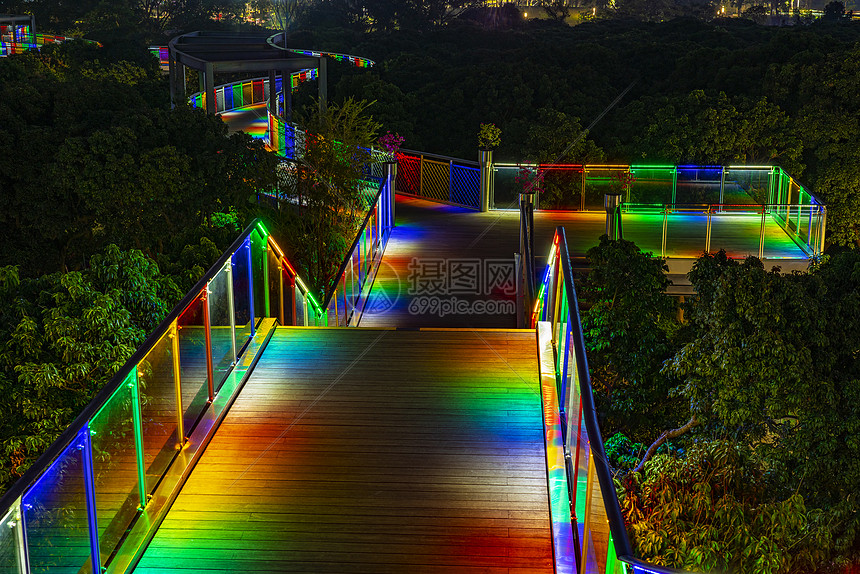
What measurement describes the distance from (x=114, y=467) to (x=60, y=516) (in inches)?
28.3

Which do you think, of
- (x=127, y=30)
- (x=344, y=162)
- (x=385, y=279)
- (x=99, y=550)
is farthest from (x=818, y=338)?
(x=127, y=30)

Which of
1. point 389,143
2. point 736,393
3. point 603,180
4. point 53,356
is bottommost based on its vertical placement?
point 736,393

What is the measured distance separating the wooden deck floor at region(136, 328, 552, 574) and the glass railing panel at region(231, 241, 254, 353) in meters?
0.27

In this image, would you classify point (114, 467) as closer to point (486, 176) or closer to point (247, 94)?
point (486, 176)

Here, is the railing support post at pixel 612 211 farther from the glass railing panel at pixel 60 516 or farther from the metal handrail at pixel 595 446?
the glass railing panel at pixel 60 516

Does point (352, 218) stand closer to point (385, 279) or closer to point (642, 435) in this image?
point (385, 279)

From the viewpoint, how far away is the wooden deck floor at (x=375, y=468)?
4578 mm

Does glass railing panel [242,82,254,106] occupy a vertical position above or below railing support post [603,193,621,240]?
above

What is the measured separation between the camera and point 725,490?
779 centimetres

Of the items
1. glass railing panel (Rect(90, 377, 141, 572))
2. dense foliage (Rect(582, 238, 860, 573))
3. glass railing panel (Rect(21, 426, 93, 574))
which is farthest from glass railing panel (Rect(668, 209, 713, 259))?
glass railing panel (Rect(21, 426, 93, 574))

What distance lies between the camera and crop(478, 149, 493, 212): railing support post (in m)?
18.1

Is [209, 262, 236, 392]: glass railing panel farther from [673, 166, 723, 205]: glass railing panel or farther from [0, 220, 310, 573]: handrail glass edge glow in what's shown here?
[673, 166, 723, 205]: glass railing panel

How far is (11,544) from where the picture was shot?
3.24m

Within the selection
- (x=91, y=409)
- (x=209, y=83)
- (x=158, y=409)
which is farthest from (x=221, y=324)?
(x=209, y=83)
